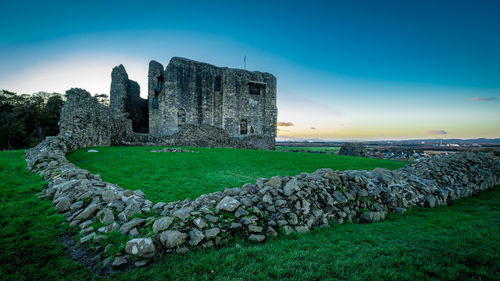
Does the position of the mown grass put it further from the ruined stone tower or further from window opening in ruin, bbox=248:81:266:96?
window opening in ruin, bbox=248:81:266:96

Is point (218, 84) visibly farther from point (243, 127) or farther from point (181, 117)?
point (181, 117)

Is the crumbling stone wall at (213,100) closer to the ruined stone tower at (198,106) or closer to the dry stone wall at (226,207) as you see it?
the ruined stone tower at (198,106)

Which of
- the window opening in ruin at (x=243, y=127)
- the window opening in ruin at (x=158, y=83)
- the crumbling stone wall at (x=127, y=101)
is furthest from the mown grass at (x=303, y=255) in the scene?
the window opening in ruin at (x=243, y=127)

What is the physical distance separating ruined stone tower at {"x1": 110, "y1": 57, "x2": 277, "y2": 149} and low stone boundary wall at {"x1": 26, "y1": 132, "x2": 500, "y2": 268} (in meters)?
18.6

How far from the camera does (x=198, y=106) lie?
2770cm

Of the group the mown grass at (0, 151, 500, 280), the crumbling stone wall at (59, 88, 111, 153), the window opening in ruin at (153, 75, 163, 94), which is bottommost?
the mown grass at (0, 151, 500, 280)

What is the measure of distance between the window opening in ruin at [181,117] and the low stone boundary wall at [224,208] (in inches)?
795

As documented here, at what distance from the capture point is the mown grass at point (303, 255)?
7.45ft

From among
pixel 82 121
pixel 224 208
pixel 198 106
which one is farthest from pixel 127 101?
pixel 224 208

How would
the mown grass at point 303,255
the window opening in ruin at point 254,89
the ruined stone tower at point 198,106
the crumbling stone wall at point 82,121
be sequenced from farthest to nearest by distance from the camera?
the window opening in ruin at point 254,89 → the ruined stone tower at point 198,106 → the crumbling stone wall at point 82,121 → the mown grass at point 303,255

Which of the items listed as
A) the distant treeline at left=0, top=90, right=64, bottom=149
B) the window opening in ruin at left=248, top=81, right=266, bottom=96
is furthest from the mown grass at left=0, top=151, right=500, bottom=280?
the distant treeline at left=0, top=90, right=64, bottom=149

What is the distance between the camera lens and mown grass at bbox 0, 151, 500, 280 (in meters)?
2.27

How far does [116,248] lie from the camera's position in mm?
2619

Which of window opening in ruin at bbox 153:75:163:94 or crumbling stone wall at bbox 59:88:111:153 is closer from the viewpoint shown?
crumbling stone wall at bbox 59:88:111:153
